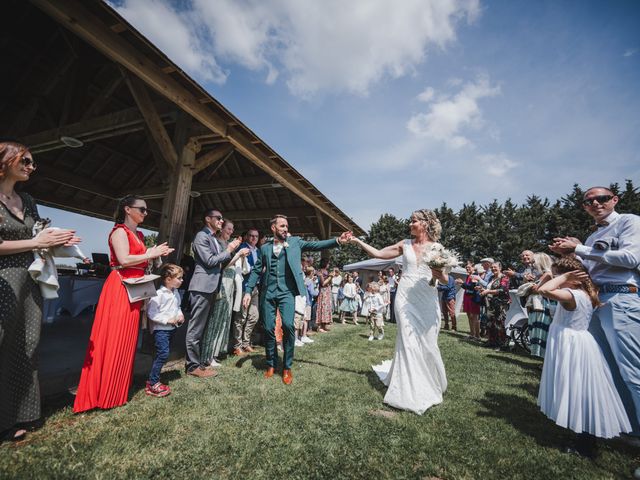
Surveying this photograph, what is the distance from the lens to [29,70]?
6242mm

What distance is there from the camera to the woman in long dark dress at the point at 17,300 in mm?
2199

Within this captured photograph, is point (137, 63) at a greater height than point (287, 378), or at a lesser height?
greater

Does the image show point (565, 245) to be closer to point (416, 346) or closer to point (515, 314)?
point (416, 346)

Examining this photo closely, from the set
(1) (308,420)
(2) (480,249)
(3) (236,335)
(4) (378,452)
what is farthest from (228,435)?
(2) (480,249)

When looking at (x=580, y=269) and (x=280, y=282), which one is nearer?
(x=580, y=269)

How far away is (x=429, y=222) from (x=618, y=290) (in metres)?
1.93

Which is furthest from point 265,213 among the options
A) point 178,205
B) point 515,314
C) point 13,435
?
point 13,435

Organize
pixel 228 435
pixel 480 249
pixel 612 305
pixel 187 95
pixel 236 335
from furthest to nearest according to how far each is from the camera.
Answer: pixel 480 249, pixel 236 335, pixel 187 95, pixel 612 305, pixel 228 435

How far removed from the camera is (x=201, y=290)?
408 centimetres

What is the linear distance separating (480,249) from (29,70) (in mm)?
55641

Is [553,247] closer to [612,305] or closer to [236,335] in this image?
[612,305]

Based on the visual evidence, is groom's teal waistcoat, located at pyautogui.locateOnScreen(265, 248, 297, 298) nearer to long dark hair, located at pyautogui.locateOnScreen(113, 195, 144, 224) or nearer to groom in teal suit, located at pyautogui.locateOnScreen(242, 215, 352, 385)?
groom in teal suit, located at pyautogui.locateOnScreen(242, 215, 352, 385)

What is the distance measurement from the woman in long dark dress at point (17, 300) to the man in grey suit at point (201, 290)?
1703mm

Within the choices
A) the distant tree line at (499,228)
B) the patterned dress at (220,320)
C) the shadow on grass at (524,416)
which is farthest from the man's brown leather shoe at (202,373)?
the distant tree line at (499,228)
